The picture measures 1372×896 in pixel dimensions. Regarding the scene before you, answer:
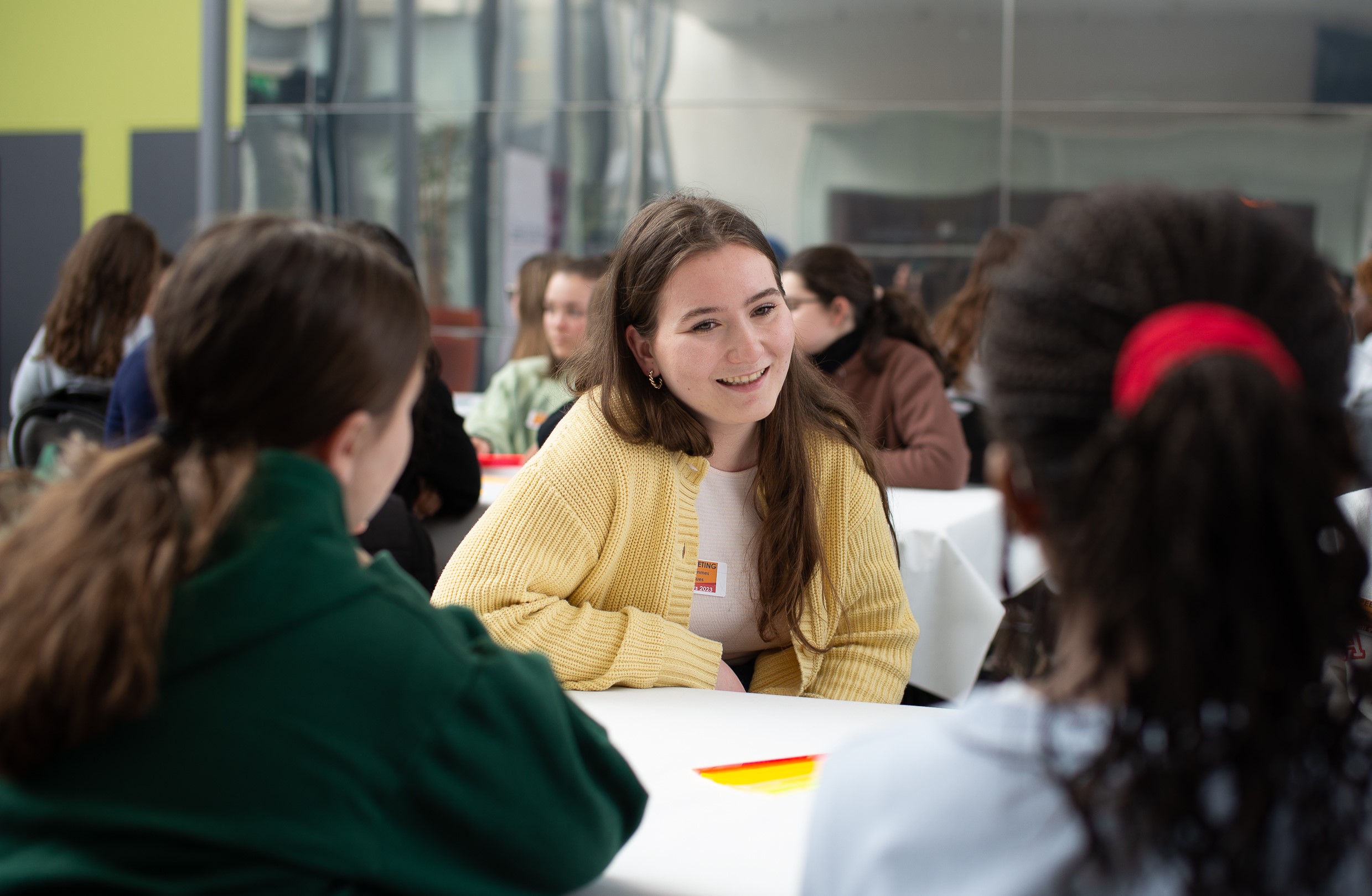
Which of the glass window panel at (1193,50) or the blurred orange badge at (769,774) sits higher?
the glass window panel at (1193,50)

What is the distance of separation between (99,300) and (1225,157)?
17.8ft

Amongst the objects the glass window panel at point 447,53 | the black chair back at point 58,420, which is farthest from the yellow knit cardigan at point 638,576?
the glass window panel at point 447,53

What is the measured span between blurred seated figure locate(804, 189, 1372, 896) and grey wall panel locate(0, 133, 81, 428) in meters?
9.84

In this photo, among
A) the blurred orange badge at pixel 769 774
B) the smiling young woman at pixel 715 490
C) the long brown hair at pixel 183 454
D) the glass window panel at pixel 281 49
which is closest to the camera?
the long brown hair at pixel 183 454

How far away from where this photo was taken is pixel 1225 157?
238 inches

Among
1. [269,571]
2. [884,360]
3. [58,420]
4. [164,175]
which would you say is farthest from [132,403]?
[164,175]

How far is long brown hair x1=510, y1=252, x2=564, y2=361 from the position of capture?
180 inches

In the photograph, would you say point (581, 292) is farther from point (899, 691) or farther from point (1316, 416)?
point (1316, 416)

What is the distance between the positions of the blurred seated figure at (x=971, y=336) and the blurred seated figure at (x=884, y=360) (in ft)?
1.21

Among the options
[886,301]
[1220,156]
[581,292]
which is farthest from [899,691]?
[1220,156]

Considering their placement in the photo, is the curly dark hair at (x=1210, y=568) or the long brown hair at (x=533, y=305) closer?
the curly dark hair at (x=1210, y=568)

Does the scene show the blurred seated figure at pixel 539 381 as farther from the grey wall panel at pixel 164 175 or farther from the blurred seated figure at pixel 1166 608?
the grey wall panel at pixel 164 175

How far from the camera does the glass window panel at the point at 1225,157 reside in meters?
5.93

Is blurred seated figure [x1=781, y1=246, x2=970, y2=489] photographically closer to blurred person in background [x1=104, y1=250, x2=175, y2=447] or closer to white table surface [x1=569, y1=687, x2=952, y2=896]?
blurred person in background [x1=104, y1=250, x2=175, y2=447]
